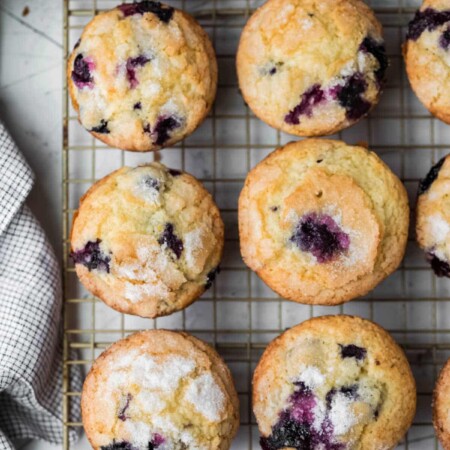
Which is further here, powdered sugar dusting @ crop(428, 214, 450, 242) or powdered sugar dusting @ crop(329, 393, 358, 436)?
powdered sugar dusting @ crop(428, 214, 450, 242)

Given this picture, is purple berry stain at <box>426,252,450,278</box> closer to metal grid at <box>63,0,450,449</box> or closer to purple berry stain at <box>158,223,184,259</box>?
metal grid at <box>63,0,450,449</box>

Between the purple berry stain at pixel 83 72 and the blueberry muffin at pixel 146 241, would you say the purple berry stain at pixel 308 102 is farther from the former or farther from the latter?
the purple berry stain at pixel 83 72

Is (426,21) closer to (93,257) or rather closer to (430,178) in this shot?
(430,178)

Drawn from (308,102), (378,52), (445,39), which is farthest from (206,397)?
(445,39)

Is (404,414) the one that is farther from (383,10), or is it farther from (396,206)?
(383,10)

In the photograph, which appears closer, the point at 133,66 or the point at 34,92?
the point at 133,66

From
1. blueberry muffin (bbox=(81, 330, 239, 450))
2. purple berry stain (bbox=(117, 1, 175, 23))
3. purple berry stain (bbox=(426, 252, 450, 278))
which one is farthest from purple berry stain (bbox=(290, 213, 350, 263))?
purple berry stain (bbox=(117, 1, 175, 23))
